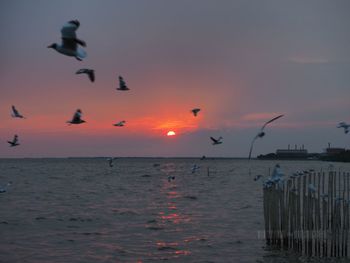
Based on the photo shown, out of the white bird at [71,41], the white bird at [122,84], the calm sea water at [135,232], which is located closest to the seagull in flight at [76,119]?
the white bird at [122,84]

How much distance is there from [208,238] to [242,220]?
6.00m

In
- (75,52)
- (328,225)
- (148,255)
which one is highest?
(75,52)

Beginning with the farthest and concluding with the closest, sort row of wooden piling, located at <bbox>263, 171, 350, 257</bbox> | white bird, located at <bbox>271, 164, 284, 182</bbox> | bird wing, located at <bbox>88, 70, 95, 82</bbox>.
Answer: white bird, located at <bbox>271, 164, 284, 182</bbox>, row of wooden piling, located at <bbox>263, 171, 350, 257</bbox>, bird wing, located at <bbox>88, 70, 95, 82</bbox>

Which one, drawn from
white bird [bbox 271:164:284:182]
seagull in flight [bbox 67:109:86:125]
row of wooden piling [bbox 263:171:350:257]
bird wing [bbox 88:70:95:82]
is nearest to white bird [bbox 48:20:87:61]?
bird wing [bbox 88:70:95:82]

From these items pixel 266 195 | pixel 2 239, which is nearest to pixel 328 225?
pixel 266 195

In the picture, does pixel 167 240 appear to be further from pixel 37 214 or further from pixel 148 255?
pixel 37 214

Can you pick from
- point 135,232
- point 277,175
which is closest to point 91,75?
point 277,175

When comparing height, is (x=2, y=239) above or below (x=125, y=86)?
below

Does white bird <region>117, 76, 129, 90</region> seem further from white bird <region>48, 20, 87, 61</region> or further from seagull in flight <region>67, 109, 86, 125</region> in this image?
white bird <region>48, 20, 87, 61</region>

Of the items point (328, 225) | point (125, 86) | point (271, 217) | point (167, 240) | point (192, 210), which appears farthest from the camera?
point (192, 210)

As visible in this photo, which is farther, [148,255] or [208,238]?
[208,238]

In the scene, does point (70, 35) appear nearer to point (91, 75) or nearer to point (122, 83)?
point (91, 75)

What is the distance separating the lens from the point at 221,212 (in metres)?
33.6

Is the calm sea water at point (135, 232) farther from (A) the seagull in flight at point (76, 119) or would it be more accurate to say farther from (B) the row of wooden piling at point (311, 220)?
(A) the seagull in flight at point (76, 119)
